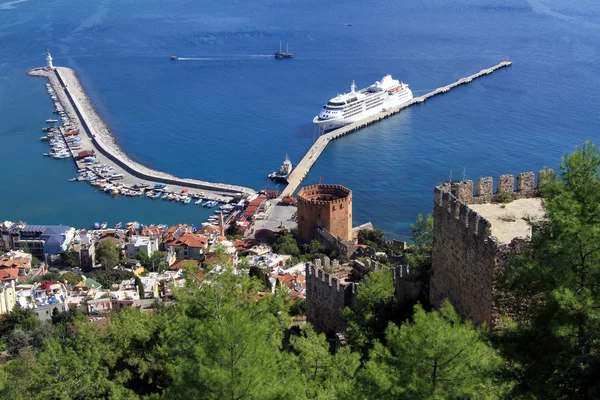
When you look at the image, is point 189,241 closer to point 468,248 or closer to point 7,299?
point 7,299

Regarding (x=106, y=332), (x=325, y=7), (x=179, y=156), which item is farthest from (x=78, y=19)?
(x=106, y=332)

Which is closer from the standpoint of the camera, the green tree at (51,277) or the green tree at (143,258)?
the green tree at (51,277)

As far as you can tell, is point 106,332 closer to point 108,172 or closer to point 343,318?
point 343,318

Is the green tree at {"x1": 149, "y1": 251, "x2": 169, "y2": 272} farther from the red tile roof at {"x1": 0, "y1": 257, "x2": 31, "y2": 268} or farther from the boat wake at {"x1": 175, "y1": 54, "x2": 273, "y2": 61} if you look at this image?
the boat wake at {"x1": 175, "y1": 54, "x2": 273, "y2": 61}

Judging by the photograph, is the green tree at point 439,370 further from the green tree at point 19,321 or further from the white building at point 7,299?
the white building at point 7,299

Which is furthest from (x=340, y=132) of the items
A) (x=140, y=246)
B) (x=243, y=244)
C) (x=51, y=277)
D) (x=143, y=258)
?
(x=51, y=277)

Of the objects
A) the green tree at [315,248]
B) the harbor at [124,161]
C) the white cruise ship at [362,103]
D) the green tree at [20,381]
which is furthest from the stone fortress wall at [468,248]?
the white cruise ship at [362,103]
